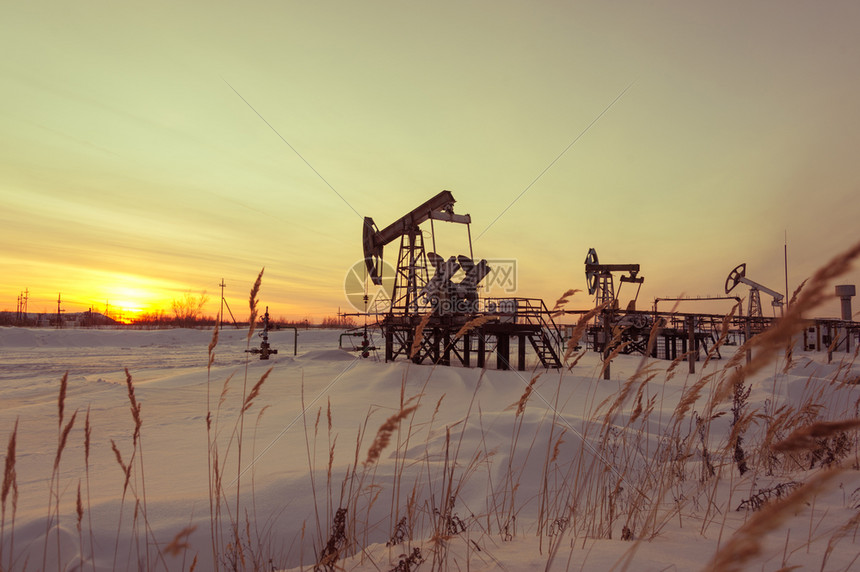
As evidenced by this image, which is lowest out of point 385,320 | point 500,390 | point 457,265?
point 500,390

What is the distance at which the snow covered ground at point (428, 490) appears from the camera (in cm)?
238

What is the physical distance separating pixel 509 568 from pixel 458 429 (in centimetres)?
371

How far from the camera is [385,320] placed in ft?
61.9

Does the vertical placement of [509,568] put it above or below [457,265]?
below

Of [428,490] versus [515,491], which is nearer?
[515,491]

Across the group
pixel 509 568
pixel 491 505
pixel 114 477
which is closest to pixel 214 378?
pixel 114 477

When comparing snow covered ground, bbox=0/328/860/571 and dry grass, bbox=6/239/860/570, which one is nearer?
dry grass, bbox=6/239/860/570

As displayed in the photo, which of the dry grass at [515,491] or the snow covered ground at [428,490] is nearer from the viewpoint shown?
the dry grass at [515,491]

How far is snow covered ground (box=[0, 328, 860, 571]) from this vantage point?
2.38m

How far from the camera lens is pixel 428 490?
4.05 m

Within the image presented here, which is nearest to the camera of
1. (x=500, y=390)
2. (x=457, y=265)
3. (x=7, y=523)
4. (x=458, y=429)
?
(x=7, y=523)

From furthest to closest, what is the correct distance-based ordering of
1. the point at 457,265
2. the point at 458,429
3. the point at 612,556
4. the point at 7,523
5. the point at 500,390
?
the point at 457,265, the point at 500,390, the point at 458,429, the point at 7,523, the point at 612,556

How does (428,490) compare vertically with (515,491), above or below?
below

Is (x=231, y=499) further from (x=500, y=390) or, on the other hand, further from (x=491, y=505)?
(x=500, y=390)
